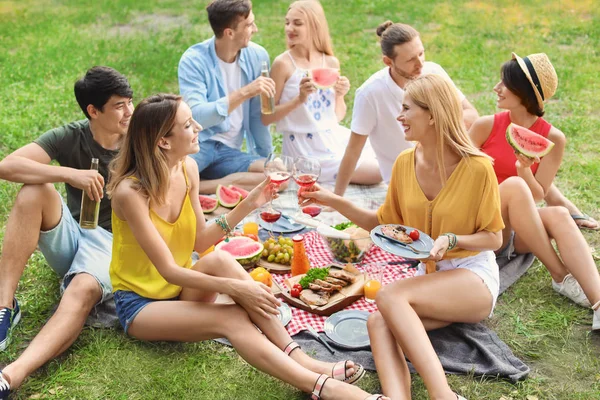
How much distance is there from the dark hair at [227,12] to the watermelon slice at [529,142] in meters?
2.78

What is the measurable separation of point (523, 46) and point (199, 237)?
26.6 feet

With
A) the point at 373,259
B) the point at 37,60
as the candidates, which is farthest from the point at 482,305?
the point at 37,60

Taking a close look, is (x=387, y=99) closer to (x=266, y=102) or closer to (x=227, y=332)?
(x=266, y=102)

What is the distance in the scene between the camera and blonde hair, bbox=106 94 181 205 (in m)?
4.21

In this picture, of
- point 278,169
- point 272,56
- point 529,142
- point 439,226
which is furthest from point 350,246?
point 272,56

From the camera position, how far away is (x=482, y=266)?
4.44 m

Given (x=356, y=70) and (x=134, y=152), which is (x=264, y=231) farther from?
(x=356, y=70)

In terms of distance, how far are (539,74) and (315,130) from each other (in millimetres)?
2407

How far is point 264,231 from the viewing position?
238 inches

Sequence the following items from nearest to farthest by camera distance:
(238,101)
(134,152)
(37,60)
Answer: (134,152) < (238,101) < (37,60)

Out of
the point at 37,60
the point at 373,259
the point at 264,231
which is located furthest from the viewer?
the point at 37,60

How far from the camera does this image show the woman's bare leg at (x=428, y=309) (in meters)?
3.89

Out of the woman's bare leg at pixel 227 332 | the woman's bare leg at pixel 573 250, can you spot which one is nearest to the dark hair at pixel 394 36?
the woman's bare leg at pixel 573 250

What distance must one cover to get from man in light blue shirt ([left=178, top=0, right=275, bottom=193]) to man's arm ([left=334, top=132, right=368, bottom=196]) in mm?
928
